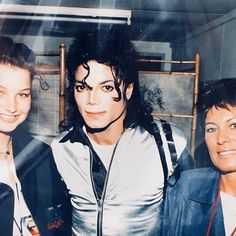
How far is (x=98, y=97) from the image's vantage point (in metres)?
1.59

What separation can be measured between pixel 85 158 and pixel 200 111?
25.5 inches

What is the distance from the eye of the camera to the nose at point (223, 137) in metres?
1.60

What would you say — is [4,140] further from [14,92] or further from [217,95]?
[217,95]

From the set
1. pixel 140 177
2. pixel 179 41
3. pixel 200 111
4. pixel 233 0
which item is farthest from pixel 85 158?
pixel 233 0

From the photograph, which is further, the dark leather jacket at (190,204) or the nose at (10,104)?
the dark leather jacket at (190,204)

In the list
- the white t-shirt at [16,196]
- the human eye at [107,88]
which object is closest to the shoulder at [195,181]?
the human eye at [107,88]

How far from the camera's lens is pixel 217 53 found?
173 cm

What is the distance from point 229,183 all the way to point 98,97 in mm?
824

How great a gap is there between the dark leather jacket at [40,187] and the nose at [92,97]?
356 mm

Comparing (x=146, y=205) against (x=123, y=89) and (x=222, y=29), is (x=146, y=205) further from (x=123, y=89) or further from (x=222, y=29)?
(x=222, y=29)

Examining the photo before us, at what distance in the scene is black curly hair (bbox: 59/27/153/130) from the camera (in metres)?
1.58

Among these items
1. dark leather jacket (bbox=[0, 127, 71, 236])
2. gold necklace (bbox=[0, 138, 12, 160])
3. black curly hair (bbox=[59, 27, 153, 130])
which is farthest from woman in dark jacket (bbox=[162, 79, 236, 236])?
gold necklace (bbox=[0, 138, 12, 160])

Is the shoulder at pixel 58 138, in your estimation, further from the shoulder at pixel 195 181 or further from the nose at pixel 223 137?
the nose at pixel 223 137

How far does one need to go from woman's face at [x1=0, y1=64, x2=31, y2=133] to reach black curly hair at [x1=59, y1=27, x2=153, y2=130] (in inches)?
8.4
